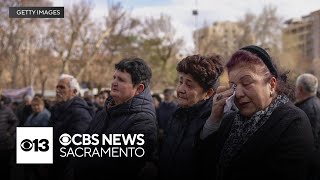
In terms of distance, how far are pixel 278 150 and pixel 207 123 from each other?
0.30m

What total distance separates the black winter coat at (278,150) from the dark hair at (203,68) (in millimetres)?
492

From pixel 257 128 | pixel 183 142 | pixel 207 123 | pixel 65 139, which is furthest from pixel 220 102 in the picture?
pixel 65 139

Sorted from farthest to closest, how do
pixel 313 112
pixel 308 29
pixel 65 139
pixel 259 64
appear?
pixel 308 29 < pixel 313 112 < pixel 65 139 < pixel 259 64

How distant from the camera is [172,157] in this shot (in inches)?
66.4

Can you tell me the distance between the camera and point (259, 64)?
4.33ft

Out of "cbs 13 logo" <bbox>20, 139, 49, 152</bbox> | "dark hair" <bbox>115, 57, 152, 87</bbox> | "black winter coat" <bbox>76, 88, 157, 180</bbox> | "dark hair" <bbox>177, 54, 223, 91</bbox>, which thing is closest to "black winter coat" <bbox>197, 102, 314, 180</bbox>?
"dark hair" <bbox>177, 54, 223, 91</bbox>

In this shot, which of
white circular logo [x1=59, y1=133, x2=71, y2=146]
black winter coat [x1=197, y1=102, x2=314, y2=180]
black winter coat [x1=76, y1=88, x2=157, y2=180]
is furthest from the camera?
white circular logo [x1=59, y1=133, x2=71, y2=146]

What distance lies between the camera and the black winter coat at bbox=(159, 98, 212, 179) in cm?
165

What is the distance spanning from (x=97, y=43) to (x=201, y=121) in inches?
71.5

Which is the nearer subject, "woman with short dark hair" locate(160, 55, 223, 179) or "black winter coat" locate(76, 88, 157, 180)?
"woman with short dark hair" locate(160, 55, 223, 179)

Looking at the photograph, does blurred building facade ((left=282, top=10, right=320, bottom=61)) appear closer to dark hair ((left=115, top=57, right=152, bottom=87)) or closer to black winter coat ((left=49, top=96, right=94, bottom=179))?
dark hair ((left=115, top=57, right=152, bottom=87))

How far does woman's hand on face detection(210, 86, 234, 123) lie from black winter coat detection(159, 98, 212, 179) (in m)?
0.16

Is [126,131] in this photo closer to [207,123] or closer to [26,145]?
[207,123]

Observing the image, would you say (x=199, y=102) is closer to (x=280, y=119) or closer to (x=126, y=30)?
(x=280, y=119)
